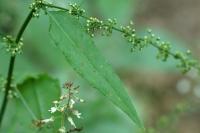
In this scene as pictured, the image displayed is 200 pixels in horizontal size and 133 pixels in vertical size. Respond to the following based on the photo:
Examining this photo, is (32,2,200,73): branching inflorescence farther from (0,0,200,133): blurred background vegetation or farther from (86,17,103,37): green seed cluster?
(0,0,200,133): blurred background vegetation

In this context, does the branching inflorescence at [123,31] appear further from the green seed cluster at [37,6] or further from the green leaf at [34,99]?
the green leaf at [34,99]

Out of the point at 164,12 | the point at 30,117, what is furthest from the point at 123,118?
the point at 164,12

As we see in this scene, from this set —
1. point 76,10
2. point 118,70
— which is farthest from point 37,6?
point 118,70

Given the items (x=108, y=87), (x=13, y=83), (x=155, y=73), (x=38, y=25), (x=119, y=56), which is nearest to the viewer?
(x=108, y=87)

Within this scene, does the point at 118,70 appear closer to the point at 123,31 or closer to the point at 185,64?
the point at 185,64

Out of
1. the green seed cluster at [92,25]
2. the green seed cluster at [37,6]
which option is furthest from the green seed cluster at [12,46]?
the green seed cluster at [92,25]

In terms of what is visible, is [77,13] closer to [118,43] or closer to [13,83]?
[13,83]
